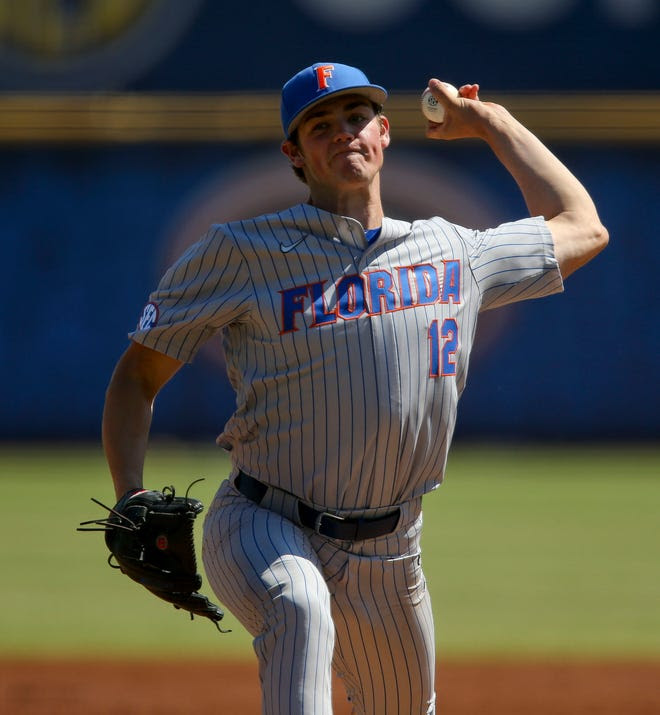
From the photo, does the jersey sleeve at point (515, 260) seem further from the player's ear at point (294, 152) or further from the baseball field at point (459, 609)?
the baseball field at point (459, 609)

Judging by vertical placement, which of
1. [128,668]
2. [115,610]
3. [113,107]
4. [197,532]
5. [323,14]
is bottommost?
[128,668]

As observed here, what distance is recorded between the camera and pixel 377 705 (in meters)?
3.20

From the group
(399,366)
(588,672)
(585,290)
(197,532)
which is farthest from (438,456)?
(585,290)

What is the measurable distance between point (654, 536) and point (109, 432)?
627 cm

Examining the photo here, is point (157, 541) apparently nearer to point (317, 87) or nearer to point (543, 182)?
point (317, 87)

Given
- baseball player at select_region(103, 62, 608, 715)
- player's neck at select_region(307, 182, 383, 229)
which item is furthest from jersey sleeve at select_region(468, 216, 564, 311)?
player's neck at select_region(307, 182, 383, 229)

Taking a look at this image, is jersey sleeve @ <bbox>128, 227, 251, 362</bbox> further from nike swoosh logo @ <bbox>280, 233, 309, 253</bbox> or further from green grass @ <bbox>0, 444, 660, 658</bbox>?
green grass @ <bbox>0, 444, 660, 658</bbox>

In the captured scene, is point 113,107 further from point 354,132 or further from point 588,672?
point 354,132

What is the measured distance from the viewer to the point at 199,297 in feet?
9.59

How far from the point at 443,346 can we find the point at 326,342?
296 mm

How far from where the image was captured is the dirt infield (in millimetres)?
4848

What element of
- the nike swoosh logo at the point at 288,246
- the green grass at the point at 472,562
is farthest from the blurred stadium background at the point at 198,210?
the nike swoosh logo at the point at 288,246

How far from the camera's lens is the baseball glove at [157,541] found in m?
2.86

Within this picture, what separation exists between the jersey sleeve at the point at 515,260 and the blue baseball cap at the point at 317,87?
464 millimetres
